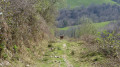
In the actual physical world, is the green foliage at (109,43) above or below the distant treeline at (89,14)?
above

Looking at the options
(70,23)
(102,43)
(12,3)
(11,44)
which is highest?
(12,3)

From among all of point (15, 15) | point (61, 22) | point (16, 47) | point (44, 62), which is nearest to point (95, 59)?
point (44, 62)

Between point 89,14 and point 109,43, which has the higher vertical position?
point 109,43

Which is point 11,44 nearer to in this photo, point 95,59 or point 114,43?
point 95,59

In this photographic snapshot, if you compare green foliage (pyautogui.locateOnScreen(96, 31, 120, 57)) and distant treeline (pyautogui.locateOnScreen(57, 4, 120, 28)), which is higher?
green foliage (pyautogui.locateOnScreen(96, 31, 120, 57))

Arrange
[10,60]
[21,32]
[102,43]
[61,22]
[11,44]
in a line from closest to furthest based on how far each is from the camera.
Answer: [10,60] < [11,44] < [21,32] < [102,43] < [61,22]

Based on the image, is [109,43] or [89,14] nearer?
[109,43]

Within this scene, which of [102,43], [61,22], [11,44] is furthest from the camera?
[61,22]

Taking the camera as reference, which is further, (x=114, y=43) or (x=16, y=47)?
(x=114, y=43)

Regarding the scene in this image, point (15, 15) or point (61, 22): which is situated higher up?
point (15, 15)

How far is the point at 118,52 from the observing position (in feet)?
39.2

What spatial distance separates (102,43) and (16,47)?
8344 mm

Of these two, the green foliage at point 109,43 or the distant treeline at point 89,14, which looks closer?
the green foliage at point 109,43

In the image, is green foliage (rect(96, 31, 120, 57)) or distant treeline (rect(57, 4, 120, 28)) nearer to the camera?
green foliage (rect(96, 31, 120, 57))
